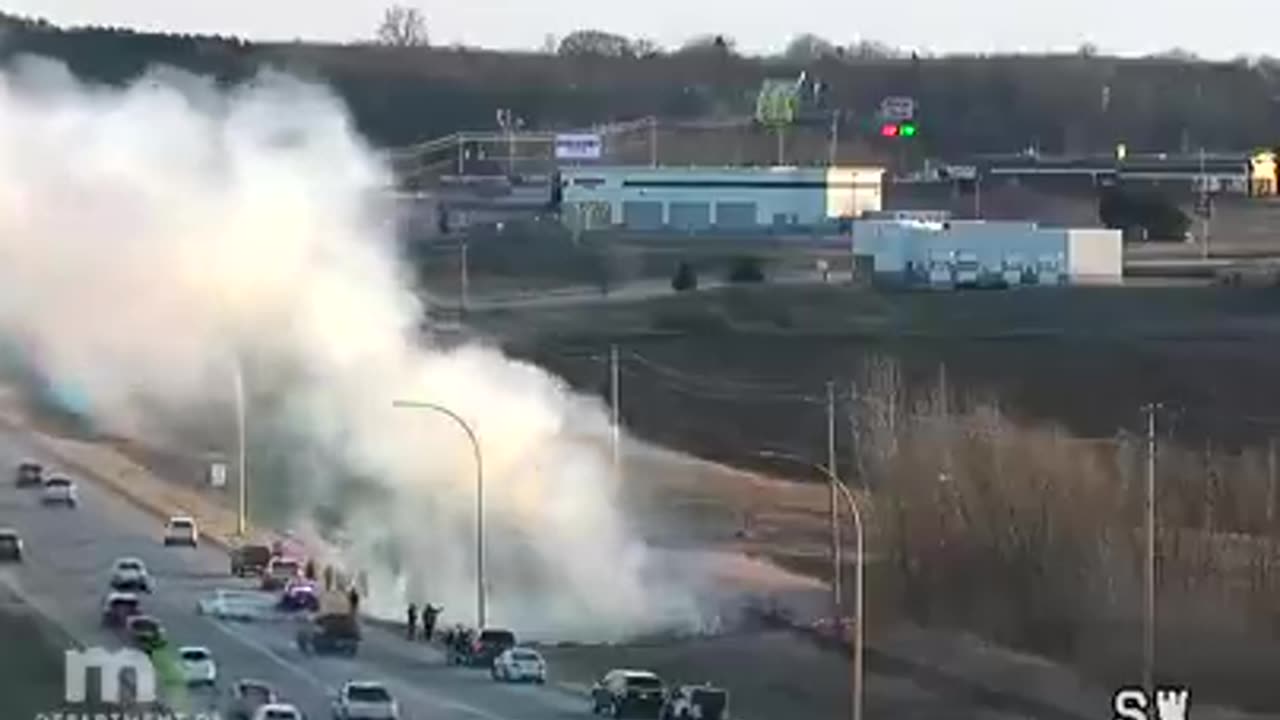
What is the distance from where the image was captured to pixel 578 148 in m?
149

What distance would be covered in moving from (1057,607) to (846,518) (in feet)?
33.7

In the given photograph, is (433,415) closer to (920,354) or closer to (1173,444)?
(1173,444)

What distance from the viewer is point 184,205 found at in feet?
143

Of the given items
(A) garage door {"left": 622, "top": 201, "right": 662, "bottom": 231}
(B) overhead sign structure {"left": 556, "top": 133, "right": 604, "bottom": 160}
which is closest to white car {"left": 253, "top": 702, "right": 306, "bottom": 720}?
(A) garage door {"left": 622, "top": 201, "right": 662, "bottom": 231}

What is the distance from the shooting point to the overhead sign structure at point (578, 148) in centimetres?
14788

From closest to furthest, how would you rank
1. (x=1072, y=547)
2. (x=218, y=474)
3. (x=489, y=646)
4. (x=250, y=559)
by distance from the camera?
(x=489, y=646) < (x=250, y=559) < (x=1072, y=547) < (x=218, y=474)

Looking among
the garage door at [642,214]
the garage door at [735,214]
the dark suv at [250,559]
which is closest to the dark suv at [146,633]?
the dark suv at [250,559]

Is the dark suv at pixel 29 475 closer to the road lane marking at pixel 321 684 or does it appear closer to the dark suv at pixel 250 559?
the dark suv at pixel 250 559

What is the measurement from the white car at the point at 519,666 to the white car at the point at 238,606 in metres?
2.37

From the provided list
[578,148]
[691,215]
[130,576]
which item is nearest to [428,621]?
[130,576]

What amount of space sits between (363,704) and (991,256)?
7222 cm

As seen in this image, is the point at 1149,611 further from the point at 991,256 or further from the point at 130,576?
the point at 991,256

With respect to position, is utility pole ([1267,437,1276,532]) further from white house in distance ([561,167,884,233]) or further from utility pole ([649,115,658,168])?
utility pole ([649,115,658,168])

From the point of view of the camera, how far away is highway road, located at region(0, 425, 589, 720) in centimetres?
2262
